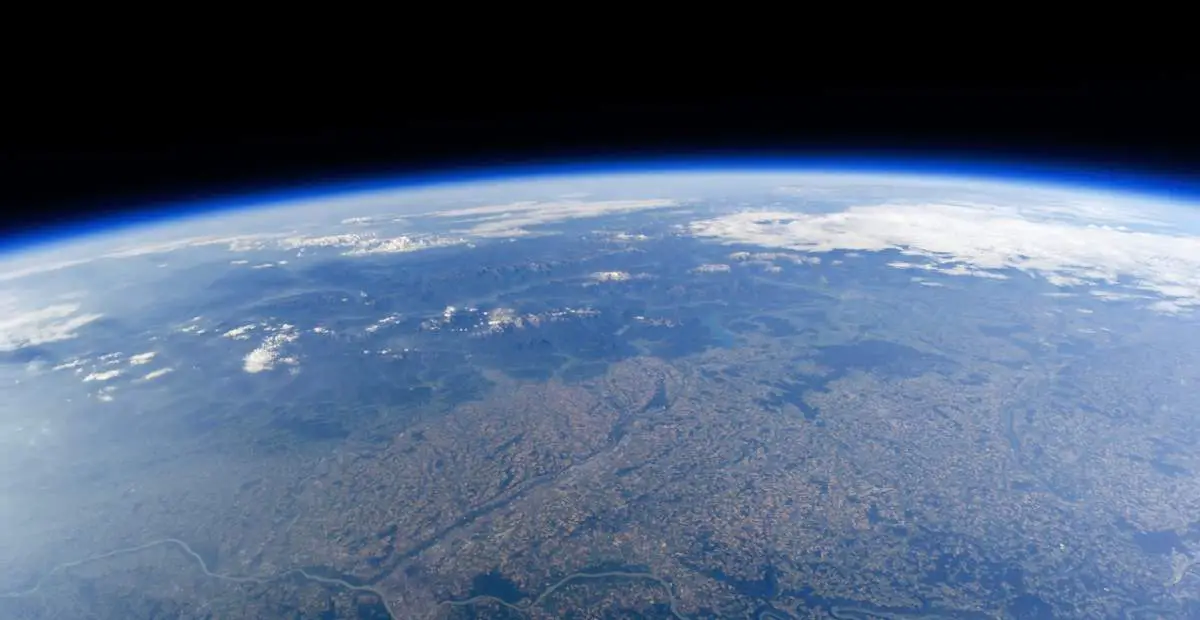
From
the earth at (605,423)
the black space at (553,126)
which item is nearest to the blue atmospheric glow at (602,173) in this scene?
the earth at (605,423)

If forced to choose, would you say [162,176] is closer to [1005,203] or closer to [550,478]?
[550,478]

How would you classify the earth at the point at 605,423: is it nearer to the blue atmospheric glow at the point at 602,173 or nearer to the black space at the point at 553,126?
the blue atmospheric glow at the point at 602,173

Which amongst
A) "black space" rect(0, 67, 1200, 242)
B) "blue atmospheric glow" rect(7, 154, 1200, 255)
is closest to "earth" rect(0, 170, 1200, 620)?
"blue atmospheric glow" rect(7, 154, 1200, 255)

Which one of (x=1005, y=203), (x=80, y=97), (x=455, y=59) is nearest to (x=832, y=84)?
(x=455, y=59)

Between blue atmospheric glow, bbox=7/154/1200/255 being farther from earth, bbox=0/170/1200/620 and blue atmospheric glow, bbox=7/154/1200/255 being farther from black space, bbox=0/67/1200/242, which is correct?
black space, bbox=0/67/1200/242

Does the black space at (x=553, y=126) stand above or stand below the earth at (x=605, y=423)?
above

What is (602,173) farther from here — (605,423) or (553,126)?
(553,126)
